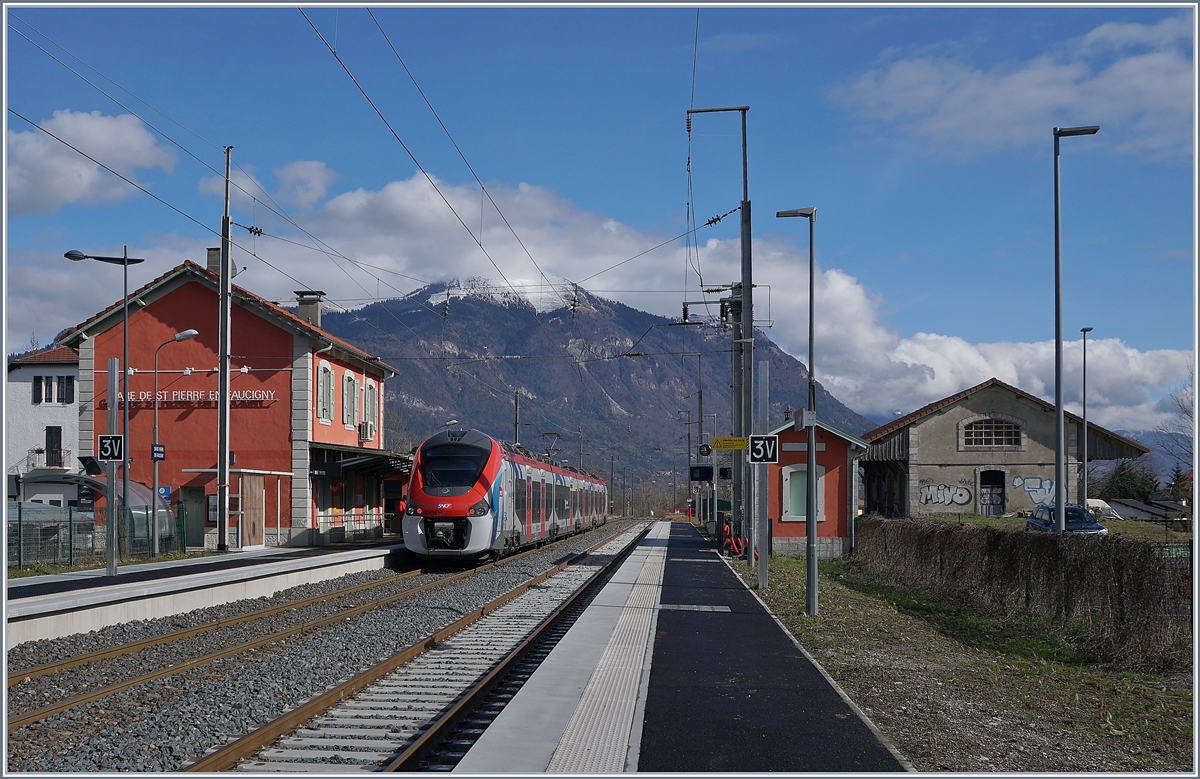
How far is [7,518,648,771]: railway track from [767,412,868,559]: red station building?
19.2 meters

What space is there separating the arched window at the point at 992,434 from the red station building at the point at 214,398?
2346cm

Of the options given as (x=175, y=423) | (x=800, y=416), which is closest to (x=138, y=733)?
(x=800, y=416)

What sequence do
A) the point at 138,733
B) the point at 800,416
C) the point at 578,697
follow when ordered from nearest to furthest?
the point at 138,733 → the point at 578,697 → the point at 800,416

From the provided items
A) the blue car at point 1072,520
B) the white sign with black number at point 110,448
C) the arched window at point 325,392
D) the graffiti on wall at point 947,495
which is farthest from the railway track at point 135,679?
the graffiti on wall at point 947,495

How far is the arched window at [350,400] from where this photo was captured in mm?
41438

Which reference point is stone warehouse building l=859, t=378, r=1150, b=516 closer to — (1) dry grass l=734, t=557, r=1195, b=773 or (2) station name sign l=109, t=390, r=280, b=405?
(2) station name sign l=109, t=390, r=280, b=405

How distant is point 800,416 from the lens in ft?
57.3

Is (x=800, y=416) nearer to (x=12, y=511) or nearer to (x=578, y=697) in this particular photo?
(x=578, y=697)

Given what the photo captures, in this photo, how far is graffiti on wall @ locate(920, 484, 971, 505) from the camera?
1679 inches

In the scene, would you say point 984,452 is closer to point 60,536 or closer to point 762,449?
point 762,449

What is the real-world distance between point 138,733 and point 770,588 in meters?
14.9

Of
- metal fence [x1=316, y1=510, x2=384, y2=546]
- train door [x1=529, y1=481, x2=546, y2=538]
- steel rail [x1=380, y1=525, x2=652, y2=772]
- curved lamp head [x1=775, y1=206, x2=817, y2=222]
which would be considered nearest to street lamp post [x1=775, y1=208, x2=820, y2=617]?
curved lamp head [x1=775, y1=206, x2=817, y2=222]

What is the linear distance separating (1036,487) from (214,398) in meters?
32.9

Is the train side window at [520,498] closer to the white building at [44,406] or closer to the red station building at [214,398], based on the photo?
the red station building at [214,398]
